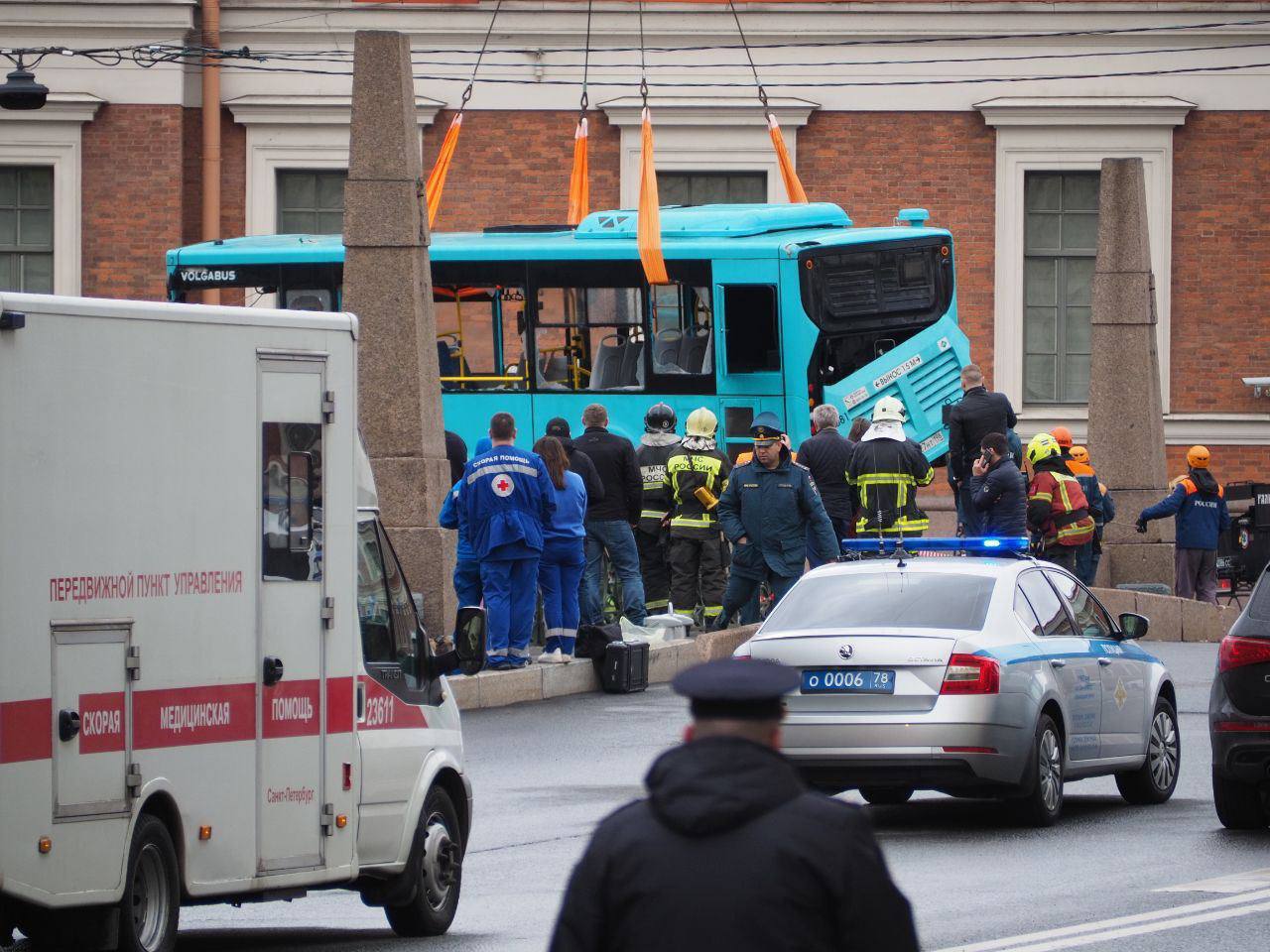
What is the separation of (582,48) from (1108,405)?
351 inches

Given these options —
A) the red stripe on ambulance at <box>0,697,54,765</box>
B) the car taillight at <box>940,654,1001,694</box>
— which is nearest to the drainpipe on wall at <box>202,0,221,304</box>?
the car taillight at <box>940,654,1001,694</box>

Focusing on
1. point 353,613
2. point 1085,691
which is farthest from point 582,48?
point 353,613

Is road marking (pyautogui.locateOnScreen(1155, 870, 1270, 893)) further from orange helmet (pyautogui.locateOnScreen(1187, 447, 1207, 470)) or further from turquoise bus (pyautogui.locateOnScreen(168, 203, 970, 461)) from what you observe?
orange helmet (pyautogui.locateOnScreen(1187, 447, 1207, 470))

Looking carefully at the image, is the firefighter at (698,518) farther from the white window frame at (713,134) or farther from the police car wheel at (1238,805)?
the white window frame at (713,134)

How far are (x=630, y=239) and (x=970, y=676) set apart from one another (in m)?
14.6

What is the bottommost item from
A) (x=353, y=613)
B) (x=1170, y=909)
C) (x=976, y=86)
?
(x=1170, y=909)

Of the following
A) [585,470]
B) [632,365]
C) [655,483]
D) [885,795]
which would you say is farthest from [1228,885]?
[632,365]

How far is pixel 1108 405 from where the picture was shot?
1051 inches

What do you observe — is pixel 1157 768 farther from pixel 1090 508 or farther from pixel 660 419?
pixel 1090 508

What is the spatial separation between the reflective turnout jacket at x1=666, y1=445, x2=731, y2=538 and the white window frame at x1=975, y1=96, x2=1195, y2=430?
1349 centimetres

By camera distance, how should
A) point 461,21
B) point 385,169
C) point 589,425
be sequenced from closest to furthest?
point 385,169
point 589,425
point 461,21

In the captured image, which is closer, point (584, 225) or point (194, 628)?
point (194, 628)

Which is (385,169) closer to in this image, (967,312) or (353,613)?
(353,613)

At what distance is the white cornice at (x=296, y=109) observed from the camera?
31.0 m
